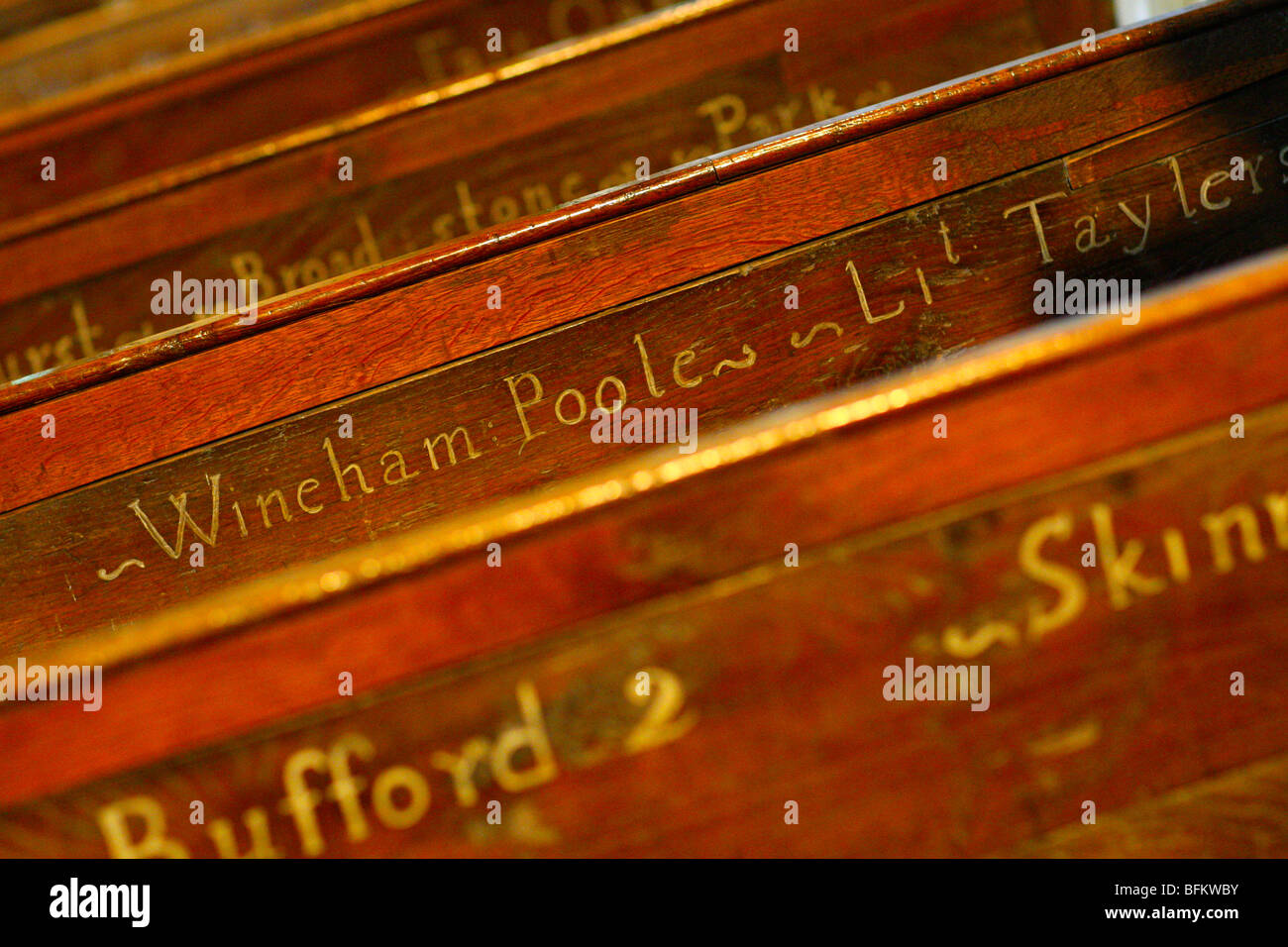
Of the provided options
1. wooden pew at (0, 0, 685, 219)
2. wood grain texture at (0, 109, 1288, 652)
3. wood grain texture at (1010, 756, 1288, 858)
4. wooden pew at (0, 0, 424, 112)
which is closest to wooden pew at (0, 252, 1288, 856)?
wood grain texture at (1010, 756, 1288, 858)

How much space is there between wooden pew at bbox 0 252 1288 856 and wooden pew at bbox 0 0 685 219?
1.24m

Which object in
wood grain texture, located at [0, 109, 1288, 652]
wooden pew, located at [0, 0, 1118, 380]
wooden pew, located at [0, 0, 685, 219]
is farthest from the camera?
wooden pew, located at [0, 0, 685, 219]

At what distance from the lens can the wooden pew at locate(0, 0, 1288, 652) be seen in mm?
862

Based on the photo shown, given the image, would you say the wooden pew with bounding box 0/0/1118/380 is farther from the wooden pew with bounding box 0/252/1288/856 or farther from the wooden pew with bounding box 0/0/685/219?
the wooden pew with bounding box 0/252/1288/856

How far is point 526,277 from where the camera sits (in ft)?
2.88

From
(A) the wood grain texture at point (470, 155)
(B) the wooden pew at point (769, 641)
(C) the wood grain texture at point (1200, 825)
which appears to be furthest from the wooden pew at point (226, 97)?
(C) the wood grain texture at point (1200, 825)

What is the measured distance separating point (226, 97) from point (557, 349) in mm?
946

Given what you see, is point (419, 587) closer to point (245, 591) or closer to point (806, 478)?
point (245, 591)

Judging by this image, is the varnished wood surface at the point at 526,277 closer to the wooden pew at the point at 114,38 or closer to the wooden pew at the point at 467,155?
the wooden pew at the point at 467,155

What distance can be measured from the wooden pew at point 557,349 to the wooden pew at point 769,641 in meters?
0.42

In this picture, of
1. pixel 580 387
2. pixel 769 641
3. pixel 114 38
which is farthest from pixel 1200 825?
pixel 114 38

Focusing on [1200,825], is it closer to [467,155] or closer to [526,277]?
[526,277]

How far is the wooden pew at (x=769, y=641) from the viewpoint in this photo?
431 millimetres
